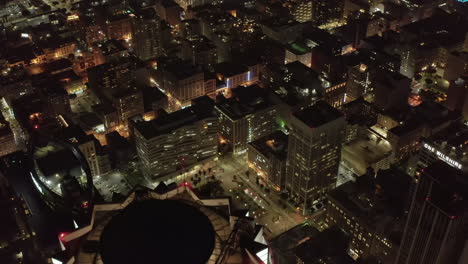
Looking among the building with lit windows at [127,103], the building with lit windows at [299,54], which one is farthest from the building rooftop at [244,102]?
the building with lit windows at [299,54]

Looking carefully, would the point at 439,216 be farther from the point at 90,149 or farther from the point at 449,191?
the point at 90,149

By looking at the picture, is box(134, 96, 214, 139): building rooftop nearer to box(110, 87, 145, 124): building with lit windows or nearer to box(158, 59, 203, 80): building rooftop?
box(110, 87, 145, 124): building with lit windows

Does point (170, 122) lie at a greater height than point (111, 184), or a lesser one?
greater

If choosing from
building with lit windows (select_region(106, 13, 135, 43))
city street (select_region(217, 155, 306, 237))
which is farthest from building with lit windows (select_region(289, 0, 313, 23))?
city street (select_region(217, 155, 306, 237))

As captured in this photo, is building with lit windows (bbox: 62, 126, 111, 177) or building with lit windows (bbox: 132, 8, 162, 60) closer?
building with lit windows (bbox: 62, 126, 111, 177)

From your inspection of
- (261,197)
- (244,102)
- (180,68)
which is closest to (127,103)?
(180,68)

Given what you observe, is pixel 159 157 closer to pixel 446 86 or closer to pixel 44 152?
pixel 44 152

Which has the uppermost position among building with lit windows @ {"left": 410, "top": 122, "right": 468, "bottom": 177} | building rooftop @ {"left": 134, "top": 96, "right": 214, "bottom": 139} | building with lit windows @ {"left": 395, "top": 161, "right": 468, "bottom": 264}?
building with lit windows @ {"left": 395, "top": 161, "right": 468, "bottom": 264}
